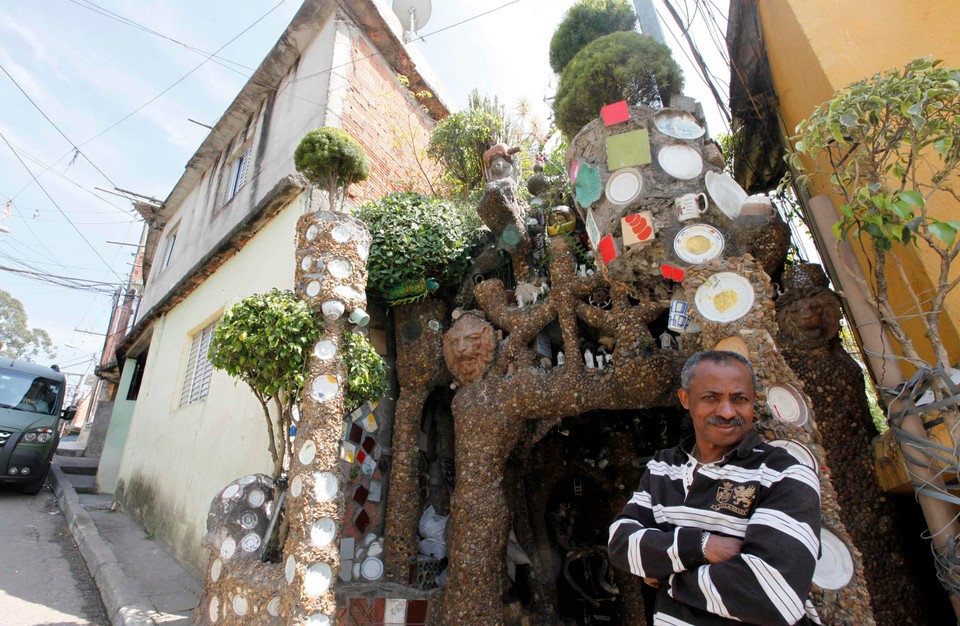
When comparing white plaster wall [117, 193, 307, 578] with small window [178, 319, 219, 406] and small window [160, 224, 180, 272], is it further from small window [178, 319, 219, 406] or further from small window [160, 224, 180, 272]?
small window [160, 224, 180, 272]

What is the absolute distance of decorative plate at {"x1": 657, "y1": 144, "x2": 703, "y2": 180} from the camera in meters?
4.27

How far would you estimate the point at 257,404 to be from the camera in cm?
607

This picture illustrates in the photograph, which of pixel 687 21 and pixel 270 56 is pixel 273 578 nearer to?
pixel 687 21

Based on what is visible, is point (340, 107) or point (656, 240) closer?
point (656, 240)

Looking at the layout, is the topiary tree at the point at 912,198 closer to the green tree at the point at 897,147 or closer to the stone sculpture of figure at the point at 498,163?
the green tree at the point at 897,147

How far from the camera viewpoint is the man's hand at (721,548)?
198 centimetres

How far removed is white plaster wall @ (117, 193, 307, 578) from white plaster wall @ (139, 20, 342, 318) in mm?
1080

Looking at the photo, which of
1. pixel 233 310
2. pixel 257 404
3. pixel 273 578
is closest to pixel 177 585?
pixel 257 404

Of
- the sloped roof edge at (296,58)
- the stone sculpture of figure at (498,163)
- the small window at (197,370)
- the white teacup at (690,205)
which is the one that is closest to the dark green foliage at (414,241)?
the stone sculpture of figure at (498,163)

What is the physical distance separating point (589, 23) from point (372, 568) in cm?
621

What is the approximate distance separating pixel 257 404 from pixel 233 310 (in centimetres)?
212

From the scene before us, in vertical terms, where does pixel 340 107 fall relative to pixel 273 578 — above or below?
above

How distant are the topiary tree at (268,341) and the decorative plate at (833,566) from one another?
3582 mm

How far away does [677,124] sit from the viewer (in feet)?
14.7
